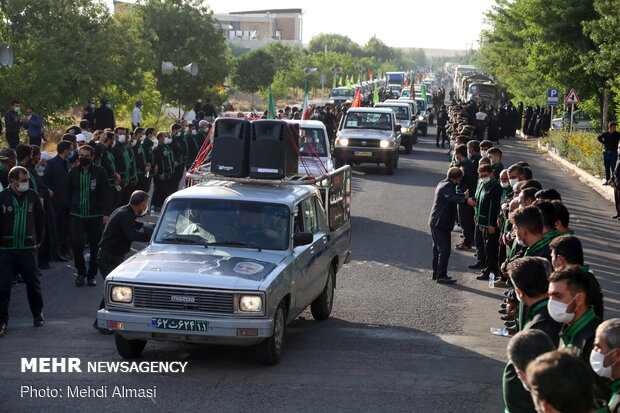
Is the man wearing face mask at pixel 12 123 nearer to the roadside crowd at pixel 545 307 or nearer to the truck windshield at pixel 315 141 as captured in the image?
the truck windshield at pixel 315 141

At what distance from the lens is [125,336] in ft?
30.5

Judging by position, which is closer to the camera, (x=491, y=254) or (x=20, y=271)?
(x=20, y=271)

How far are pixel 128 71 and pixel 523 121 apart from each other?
80.4 feet

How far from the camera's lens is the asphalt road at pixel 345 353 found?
8.49 m

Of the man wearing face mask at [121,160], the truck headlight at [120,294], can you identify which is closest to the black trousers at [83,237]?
the truck headlight at [120,294]

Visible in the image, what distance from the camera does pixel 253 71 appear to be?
226 feet

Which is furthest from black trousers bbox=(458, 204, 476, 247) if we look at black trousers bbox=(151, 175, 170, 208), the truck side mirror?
black trousers bbox=(151, 175, 170, 208)

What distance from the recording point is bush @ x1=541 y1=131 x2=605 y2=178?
103 feet

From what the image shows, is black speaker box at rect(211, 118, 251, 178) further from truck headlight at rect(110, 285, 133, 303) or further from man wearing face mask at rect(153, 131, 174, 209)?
man wearing face mask at rect(153, 131, 174, 209)

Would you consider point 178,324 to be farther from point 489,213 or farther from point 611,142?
point 611,142

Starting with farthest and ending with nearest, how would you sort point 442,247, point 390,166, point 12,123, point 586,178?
point 586,178 → point 390,166 → point 12,123 → point 442,247

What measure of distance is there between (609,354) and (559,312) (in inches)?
35.5

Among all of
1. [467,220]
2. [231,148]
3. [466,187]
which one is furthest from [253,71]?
[231,148]

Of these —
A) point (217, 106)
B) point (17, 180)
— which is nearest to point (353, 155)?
point (17, 180)
